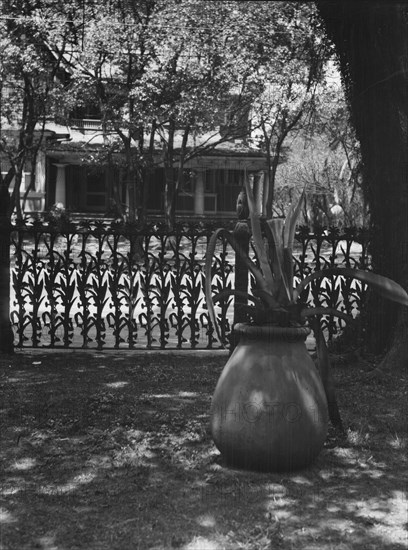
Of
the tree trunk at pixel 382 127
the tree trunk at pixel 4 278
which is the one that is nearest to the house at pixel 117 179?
the tree trunk at pixel 4 278

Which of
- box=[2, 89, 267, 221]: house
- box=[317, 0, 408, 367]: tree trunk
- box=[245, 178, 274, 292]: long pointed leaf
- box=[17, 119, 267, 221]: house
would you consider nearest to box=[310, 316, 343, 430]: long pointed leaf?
box=[245, 178, 274, 292]: long pointed leaf

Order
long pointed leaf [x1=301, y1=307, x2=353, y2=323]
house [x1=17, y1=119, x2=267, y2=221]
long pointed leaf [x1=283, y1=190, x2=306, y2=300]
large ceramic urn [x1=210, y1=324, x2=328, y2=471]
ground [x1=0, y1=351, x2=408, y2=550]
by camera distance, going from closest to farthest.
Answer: ground [x1=0, y1=351, x2=408, y2=550] < large ceramic urn [x1=210, y1=324, x2=328, y2=471] < long pointed leaf [x1=301, y1=307, x2=353, y2=323] < long pointed leaf [x1=283, y1=190, x2=306, y2=300] < house [x1=17, y1=119, x2=267, y2=221]

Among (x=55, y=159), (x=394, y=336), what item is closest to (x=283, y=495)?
(x=394, y=336)

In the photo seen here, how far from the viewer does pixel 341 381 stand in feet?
26.4

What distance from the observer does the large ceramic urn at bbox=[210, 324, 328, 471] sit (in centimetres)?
490

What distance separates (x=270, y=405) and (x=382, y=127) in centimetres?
479

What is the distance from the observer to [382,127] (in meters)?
8.70

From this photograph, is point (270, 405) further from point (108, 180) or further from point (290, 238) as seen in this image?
point (108, 180)

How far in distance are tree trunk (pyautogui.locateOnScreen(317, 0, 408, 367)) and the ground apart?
1165 millimetres

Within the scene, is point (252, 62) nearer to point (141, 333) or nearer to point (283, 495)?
point (141, 333)

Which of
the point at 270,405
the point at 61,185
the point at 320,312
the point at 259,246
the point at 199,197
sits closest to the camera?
the point at 270,405

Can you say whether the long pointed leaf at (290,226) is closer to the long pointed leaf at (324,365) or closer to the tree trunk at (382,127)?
the long pointed leaf at (324,365)

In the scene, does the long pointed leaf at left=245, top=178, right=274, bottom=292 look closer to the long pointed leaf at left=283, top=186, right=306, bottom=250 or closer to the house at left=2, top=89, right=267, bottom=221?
the long pointed leaf at left=283, top=186, right=306, bottom=250

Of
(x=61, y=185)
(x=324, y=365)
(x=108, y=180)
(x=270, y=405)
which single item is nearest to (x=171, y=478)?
(x=270, y=405)
